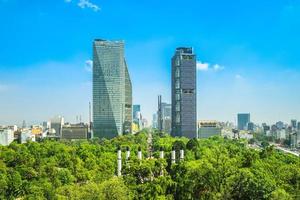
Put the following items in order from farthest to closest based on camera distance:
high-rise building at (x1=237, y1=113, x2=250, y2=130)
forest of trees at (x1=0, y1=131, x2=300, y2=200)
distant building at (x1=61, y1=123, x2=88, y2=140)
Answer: high-rise building at (x1=237, y1=113, x2=250, y2=130)
distant building at (x1=61, y1=123, x2=88, y2=140)
forest of trees at (x1=0, y1=131, x2=300, y2=200)

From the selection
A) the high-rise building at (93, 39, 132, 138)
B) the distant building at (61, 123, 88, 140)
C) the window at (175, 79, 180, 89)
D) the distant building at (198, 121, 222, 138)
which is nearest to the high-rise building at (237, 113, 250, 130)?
the distant building at (198, 121, 222, 138)

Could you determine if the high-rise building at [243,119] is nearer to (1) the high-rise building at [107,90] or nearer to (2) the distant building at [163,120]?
(2) the distant building at [163,120]

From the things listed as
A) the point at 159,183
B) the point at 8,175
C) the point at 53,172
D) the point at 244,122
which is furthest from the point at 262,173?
the point at 244,122

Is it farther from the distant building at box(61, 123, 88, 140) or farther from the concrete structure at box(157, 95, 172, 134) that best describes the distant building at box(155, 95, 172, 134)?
the distant building at box(61, 123, 88, 140)

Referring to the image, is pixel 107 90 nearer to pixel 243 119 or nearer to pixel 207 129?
pixel 207 129

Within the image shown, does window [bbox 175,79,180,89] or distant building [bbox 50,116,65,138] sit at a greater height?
window [bbox 175,79,180,89]

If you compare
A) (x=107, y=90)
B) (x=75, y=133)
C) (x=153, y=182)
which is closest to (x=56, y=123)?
(x=75, y=133)
